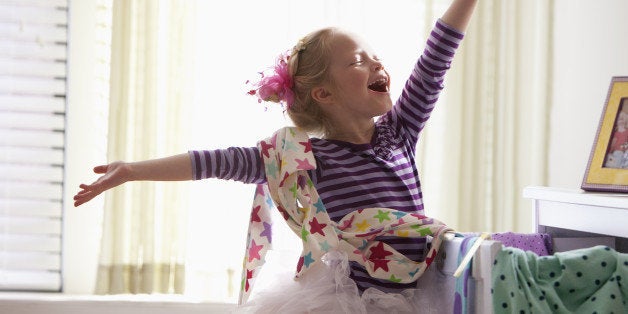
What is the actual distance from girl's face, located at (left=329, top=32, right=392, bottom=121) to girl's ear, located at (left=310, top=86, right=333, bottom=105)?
0.01 meters

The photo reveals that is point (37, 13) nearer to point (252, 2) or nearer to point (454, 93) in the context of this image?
point (252, 2)

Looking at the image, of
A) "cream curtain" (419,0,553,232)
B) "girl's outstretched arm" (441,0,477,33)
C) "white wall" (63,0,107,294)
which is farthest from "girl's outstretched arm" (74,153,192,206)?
"cream curtain" (419,0,553,232)

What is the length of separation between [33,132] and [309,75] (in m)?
1.19

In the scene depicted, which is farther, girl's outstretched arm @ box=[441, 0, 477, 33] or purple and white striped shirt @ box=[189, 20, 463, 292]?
girl's outstretched arm @ box=[441, 0, 477, 33]

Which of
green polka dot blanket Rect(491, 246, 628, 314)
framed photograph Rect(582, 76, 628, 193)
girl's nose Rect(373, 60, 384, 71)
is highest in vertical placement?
girl's nose Rect(373, 60, 384, 71)

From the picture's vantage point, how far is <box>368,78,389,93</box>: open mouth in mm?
1788

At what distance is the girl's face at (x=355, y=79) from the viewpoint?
5.76ft

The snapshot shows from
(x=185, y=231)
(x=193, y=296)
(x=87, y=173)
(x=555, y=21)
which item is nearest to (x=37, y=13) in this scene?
(x=87, y=173)

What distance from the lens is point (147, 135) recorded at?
2.55 meters

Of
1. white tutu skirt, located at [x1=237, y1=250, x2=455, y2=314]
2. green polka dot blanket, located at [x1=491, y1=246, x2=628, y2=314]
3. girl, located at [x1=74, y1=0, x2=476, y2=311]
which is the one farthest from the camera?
girl, located at [x1=74, y1=0, x2=476, y2=311]

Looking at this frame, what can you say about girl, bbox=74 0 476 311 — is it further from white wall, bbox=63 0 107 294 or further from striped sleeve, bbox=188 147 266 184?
white wall, bbox=63 0 107 294

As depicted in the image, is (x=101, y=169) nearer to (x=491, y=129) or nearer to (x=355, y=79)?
(x=355, y=79)

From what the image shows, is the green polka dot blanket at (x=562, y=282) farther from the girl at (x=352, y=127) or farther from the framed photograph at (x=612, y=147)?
the framed photograph at (x=612, y=147)

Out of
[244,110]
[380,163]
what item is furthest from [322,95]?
[244,110]
